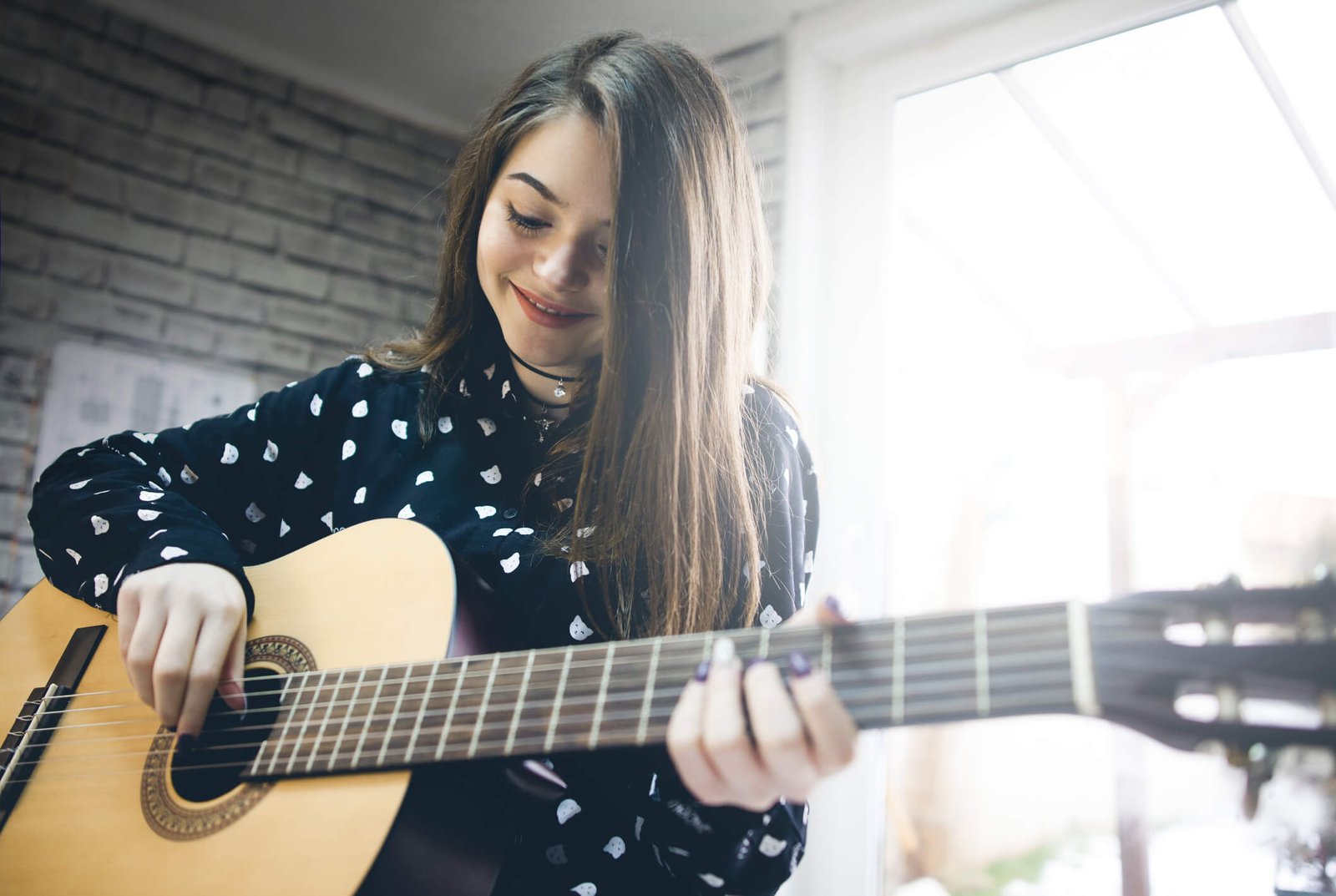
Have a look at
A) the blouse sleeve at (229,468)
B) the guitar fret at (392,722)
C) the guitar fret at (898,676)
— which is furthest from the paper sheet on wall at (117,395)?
the guitar fret at (898,676)

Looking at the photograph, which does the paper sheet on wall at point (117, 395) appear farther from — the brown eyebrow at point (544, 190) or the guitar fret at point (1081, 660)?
the guitar fret at point (1081, 660)

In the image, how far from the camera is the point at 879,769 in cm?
172

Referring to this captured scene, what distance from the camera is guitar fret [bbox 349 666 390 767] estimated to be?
77 cm

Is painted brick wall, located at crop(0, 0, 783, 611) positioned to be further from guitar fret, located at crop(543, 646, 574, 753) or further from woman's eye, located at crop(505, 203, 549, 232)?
guitar fret, located at crop(543, 646, 574, 753)

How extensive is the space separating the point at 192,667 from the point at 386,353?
53 cm

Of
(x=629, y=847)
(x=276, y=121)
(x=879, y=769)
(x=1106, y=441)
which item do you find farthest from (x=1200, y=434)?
(x=276, y=121)

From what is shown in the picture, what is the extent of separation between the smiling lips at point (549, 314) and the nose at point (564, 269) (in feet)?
0.10

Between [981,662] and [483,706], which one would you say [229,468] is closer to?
[483,706]

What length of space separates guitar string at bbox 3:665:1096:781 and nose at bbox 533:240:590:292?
1.58 ft

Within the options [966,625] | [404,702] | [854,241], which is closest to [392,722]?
[404,702]

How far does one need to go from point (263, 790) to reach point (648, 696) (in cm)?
38

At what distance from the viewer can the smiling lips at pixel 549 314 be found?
1.03 metres

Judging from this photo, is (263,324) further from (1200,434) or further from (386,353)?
(1200,434)

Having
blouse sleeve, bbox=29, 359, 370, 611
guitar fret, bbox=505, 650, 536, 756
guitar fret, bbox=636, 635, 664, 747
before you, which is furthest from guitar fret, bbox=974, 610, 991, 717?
blouse sleeve, bbox=29, 359, 370, 611
